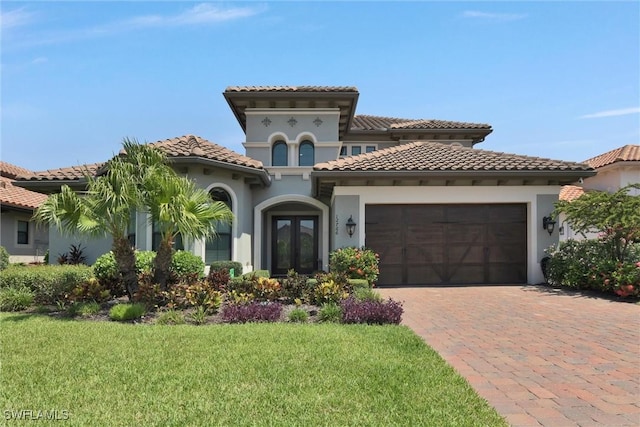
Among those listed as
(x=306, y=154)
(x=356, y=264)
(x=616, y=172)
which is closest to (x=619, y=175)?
(x=616, y=172)

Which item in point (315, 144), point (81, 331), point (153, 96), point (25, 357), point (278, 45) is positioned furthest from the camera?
point (315, 144)

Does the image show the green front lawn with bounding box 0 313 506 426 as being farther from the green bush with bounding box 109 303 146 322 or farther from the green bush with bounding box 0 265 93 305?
the green bush with bounding box 0 265 93 305

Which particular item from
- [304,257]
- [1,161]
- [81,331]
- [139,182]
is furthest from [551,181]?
[1,161]

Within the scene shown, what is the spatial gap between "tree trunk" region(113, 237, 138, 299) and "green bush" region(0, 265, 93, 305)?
122 cm

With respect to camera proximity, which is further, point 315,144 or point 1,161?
point 1,161

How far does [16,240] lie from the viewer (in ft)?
63.6

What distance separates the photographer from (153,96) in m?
10.7

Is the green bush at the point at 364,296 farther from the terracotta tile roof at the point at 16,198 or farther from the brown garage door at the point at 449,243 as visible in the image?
the terracotta tile roof at the point at 16,198

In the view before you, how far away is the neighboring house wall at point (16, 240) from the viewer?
1875 centimetres

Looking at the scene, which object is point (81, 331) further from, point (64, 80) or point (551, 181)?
point (551, 181)

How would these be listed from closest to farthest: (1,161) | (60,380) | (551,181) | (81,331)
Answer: (60,380) → (81,331) → (551,181) → (1,161)

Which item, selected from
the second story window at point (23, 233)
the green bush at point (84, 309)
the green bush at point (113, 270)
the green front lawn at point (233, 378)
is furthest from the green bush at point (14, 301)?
the second story window at point (23, 233)

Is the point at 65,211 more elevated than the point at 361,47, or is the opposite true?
the point at 361,47

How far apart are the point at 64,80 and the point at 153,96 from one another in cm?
231
